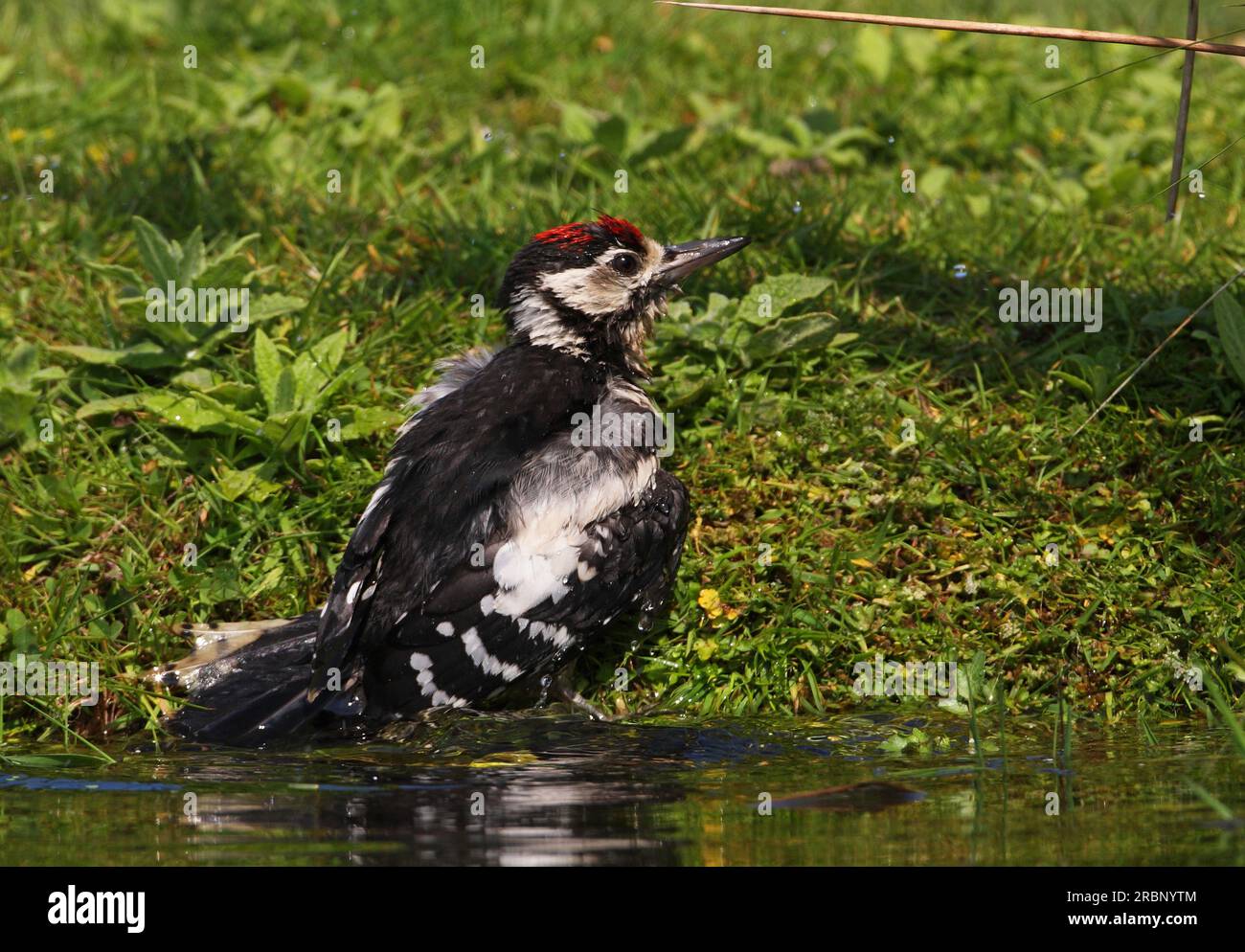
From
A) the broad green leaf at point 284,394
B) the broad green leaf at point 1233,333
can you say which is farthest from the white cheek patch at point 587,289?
the broad green leaf at point 1233,333

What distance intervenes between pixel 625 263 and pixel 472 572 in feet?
4.70

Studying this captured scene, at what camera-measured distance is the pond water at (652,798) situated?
386cm

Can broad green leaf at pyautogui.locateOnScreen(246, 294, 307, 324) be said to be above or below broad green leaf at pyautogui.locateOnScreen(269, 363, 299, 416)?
above

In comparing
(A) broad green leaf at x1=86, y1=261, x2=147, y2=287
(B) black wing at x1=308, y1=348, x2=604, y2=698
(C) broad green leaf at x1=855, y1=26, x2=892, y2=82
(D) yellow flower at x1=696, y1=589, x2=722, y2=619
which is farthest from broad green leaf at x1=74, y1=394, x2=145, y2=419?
(C) broad green leaf at x1=855, y1=26, x2=892, y2=82

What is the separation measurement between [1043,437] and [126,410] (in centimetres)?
355

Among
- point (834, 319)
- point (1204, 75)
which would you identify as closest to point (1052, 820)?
point (834, 319)

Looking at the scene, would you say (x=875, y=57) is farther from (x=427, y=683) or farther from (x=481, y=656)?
(x=427, y=683)

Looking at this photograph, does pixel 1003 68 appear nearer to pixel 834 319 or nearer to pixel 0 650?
pixel 834 319

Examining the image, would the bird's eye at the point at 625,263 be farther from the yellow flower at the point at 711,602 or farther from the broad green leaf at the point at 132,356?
the broad green leaf at the point at 132,356

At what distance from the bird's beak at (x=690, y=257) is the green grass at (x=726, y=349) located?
0.32 metres

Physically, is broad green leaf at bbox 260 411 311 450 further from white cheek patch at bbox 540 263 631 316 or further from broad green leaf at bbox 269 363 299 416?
white cheek patch at bbox 540 263 631 316

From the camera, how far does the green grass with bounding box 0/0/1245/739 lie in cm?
541

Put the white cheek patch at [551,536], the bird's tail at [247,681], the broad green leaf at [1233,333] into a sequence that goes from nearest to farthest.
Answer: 1. the bird's tail at [247,681]
2. the white cheek patch at [551,536]
3. the broad green leaf at [1233,333]

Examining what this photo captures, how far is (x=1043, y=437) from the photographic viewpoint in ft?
19.1
